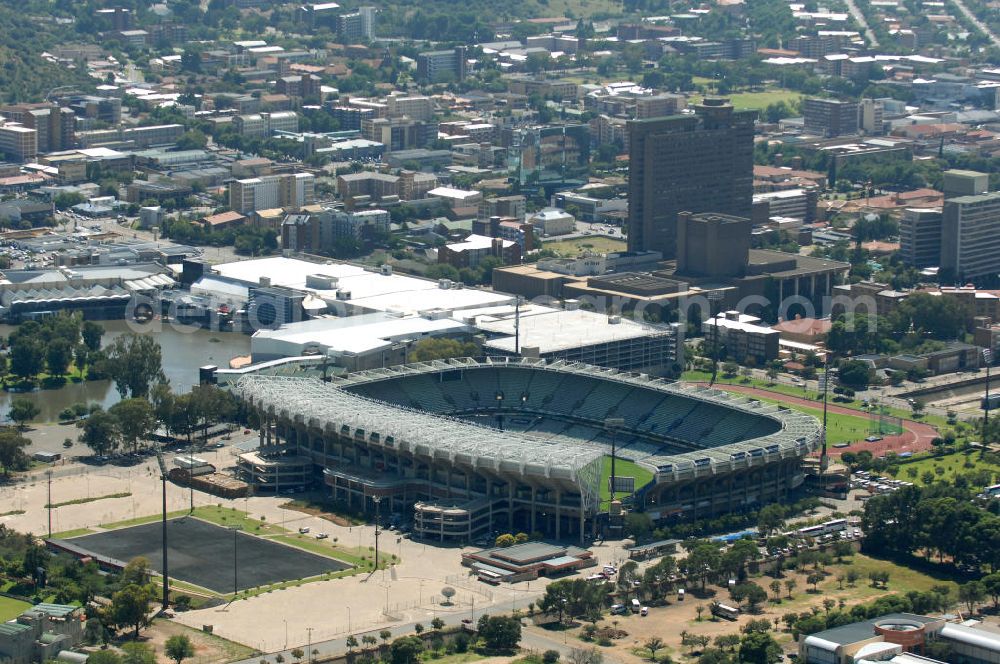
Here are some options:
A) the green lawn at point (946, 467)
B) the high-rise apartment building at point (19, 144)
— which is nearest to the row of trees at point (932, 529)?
the green lawn at point (946, 467)

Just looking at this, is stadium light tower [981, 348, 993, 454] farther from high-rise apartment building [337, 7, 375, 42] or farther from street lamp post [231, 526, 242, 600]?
high-rise apartment building [337, 7, 375, 42]

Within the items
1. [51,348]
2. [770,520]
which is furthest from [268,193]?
[770,520]

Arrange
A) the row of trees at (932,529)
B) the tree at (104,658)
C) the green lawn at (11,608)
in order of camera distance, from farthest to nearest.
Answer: the row of trees at (932,529) → the green lawn at (11,608) → the tree at (104,658)

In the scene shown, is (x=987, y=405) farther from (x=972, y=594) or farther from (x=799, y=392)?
(x=972, y=594)

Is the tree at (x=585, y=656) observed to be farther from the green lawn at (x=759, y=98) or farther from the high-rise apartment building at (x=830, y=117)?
the green lawn at (x=759, y=98)

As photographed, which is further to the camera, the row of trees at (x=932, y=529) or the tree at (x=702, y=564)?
the row of trees at (x=932, y=529)

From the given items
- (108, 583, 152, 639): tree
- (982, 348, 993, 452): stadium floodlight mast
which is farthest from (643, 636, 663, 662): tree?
(982, 348, 993, 452): stadium floodlight mast

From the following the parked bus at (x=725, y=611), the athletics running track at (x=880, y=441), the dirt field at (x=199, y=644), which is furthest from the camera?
the athletics running track at (x=880, y=441)
